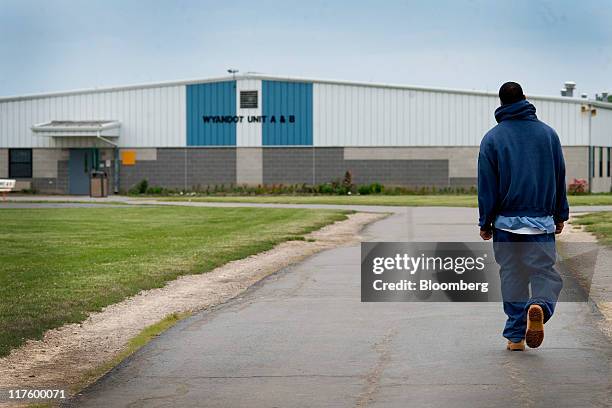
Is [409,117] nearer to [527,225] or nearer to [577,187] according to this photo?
[577,187]

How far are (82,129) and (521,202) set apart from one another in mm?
50393

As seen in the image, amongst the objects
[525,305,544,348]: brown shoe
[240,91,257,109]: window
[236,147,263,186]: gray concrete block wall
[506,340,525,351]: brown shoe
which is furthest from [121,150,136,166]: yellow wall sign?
[525,305,544,348]: brown shoe

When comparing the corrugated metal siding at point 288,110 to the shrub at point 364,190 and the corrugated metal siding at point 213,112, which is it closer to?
the corrugated metal siding at point 213,112

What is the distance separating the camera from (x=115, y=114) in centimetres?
5988

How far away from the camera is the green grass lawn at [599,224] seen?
23.1m

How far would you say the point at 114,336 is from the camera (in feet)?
36.2

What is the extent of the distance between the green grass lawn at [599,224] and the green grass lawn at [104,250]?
6.40 metres

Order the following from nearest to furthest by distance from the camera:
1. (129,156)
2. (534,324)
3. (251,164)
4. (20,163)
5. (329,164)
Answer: (534,324) → (329,164) → (251,164) → (129,156) → (20,163)

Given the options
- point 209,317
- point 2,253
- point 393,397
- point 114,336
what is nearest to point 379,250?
point 209,317

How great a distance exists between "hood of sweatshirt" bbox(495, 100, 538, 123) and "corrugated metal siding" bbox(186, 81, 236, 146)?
162ft

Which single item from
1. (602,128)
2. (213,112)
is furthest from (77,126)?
(602,128)

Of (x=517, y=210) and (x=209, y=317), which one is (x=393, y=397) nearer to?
(x=517, y=210)

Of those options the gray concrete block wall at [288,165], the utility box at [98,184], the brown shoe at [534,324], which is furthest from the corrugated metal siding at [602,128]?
the brown shoe at [534,324]

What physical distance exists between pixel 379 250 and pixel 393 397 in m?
6.26
